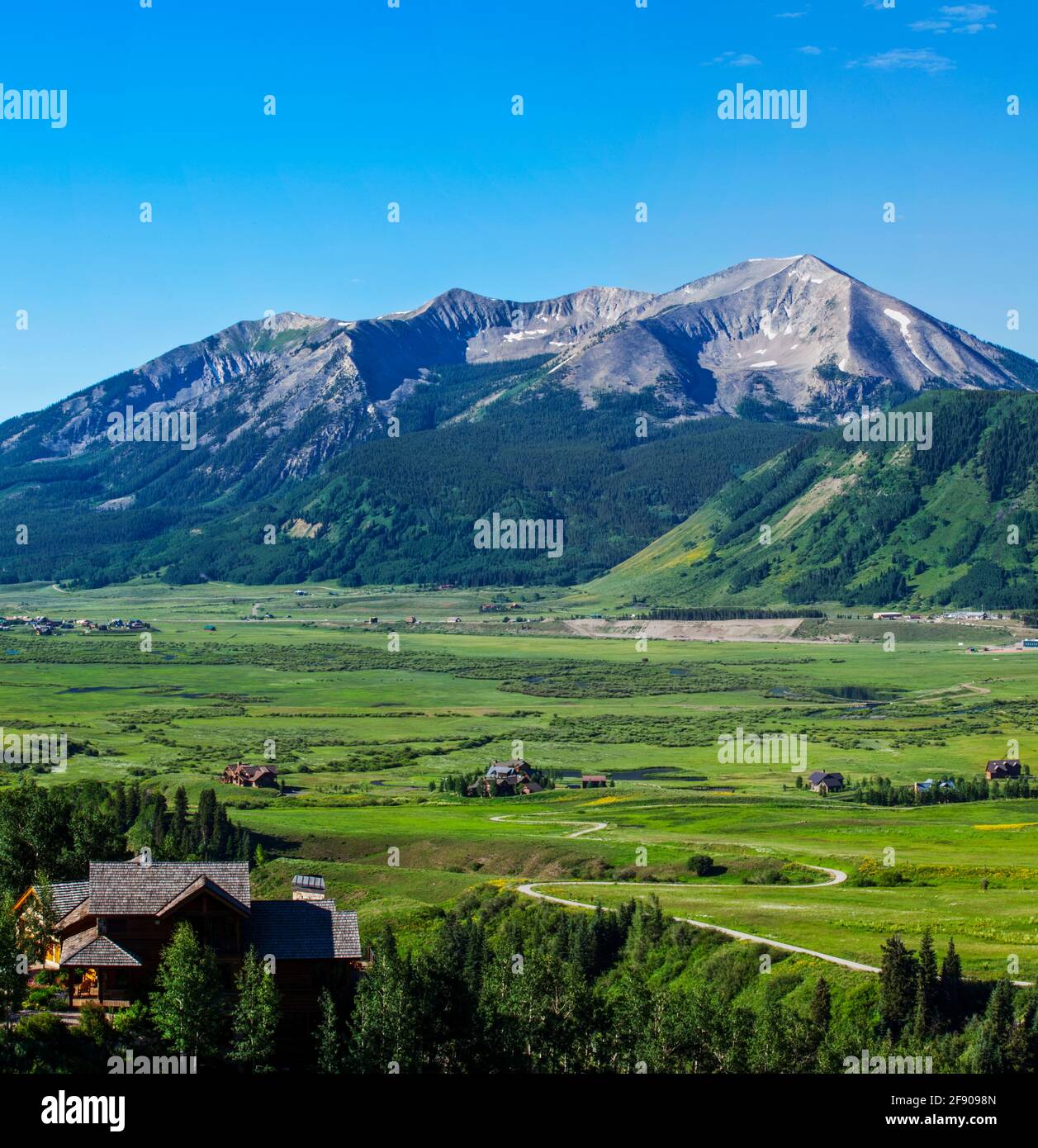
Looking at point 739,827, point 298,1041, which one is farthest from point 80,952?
point 739,827

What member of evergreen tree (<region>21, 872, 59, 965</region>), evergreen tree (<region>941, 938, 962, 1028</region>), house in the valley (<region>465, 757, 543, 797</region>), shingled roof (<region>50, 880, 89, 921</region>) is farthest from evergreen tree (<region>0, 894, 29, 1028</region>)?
house in the valley (<region>465, 757, 543, 797</region>)

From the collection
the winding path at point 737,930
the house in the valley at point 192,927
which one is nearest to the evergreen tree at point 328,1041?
the house in the valley at point 192,927

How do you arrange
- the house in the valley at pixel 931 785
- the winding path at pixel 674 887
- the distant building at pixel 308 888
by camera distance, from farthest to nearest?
the house in the valley at pixel 931 785
the distant building at pixel 308 888
the winding path at pixel 674 887

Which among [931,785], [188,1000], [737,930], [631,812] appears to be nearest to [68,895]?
[188,1000]

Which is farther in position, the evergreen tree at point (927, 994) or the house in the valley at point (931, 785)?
the house in the valley at point (931, 785)

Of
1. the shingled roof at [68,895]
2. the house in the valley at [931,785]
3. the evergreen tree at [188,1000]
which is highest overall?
the shingled roof at [68,895]

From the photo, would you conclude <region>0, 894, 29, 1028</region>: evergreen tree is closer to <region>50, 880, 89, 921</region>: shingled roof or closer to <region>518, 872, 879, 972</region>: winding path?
<region>50, 880, 89, 921</region>: shingled roof

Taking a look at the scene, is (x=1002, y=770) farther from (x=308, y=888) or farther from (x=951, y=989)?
(x=951, y=989)

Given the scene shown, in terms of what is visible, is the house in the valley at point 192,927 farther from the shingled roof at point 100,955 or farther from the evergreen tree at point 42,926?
the evergreen tree at point 42,926
